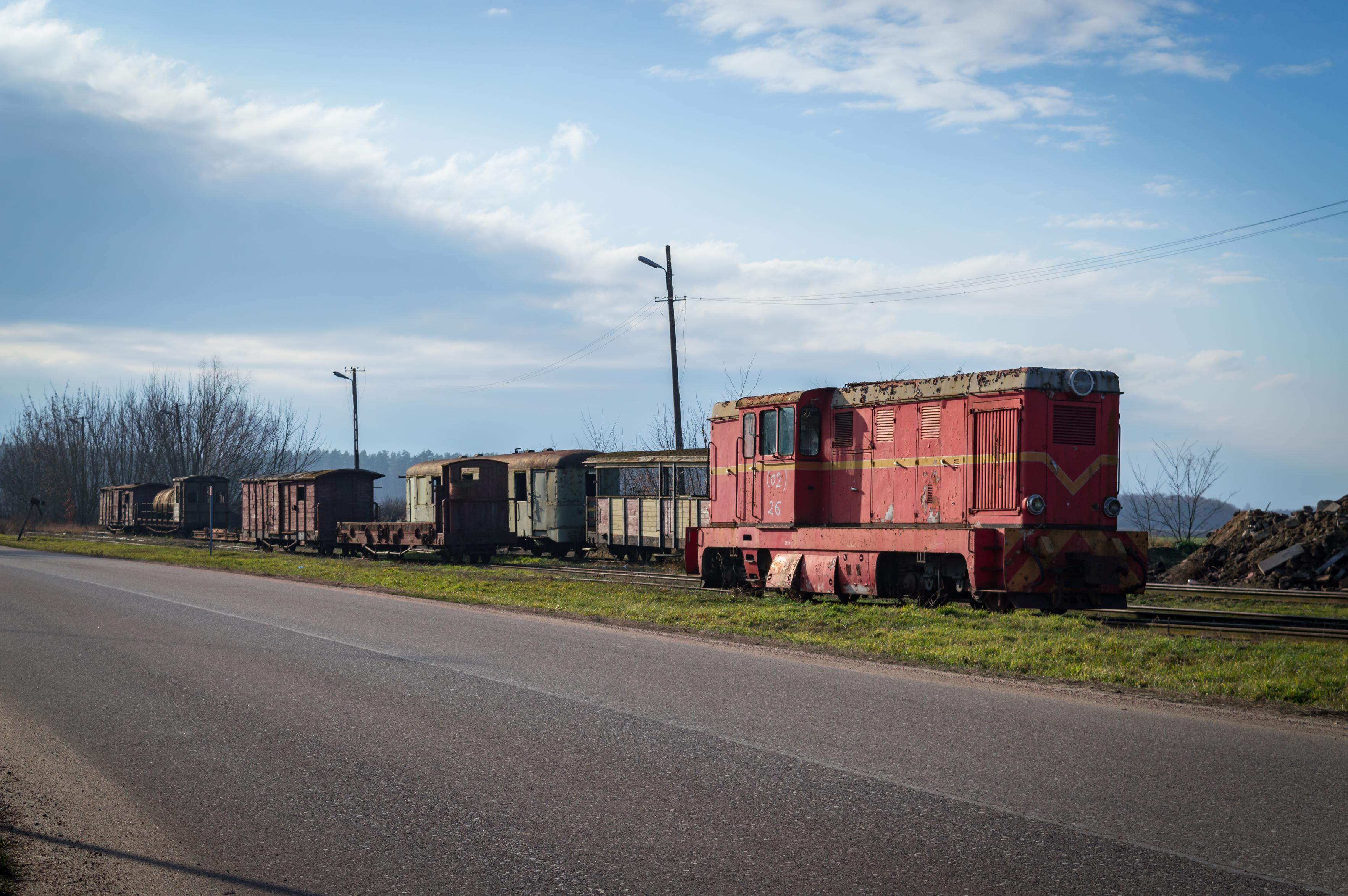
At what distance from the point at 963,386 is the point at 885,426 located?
5.07 ft

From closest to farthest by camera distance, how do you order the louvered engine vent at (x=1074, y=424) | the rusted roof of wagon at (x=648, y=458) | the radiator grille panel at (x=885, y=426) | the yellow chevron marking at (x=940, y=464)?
the yellow chevron marking at (x=940, y=464) < the louvered engine vent at (x=1074, y=424) < the radiator grille panel at (x=885, y=426) < the rusted roof of wagon at (x=648, y=458)

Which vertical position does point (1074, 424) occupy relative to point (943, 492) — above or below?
above

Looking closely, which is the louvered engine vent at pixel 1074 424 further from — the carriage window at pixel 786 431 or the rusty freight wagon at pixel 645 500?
the rusty freight wagon at pixel 645 500

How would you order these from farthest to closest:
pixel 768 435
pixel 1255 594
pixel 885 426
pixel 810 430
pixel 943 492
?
pixel 1255 594
pixel 768 435
pixel 810 430
pixel 885 426
pixel 943 492

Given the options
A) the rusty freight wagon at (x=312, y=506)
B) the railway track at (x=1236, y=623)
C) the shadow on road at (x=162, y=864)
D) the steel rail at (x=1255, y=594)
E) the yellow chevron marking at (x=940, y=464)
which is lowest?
the steel rail at (x=1255, y=594)

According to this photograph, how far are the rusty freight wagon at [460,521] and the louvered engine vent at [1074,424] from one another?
20.5 meters

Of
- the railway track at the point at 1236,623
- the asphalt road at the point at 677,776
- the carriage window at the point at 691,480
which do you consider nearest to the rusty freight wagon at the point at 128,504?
the carriage window at the point at 691,480

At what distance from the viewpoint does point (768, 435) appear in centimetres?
1800

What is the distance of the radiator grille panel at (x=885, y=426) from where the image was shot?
1627 centimetres

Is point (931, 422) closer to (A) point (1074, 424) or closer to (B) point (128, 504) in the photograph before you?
(A) point (1074, 424)

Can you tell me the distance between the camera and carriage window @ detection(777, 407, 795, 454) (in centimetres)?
1741

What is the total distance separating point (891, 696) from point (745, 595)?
9703 mm

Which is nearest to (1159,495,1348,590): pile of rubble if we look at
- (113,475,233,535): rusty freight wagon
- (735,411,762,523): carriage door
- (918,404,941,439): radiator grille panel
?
(918,404,941,439): radiator grille panel

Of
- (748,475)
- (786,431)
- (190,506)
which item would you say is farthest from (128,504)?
(786,431)
